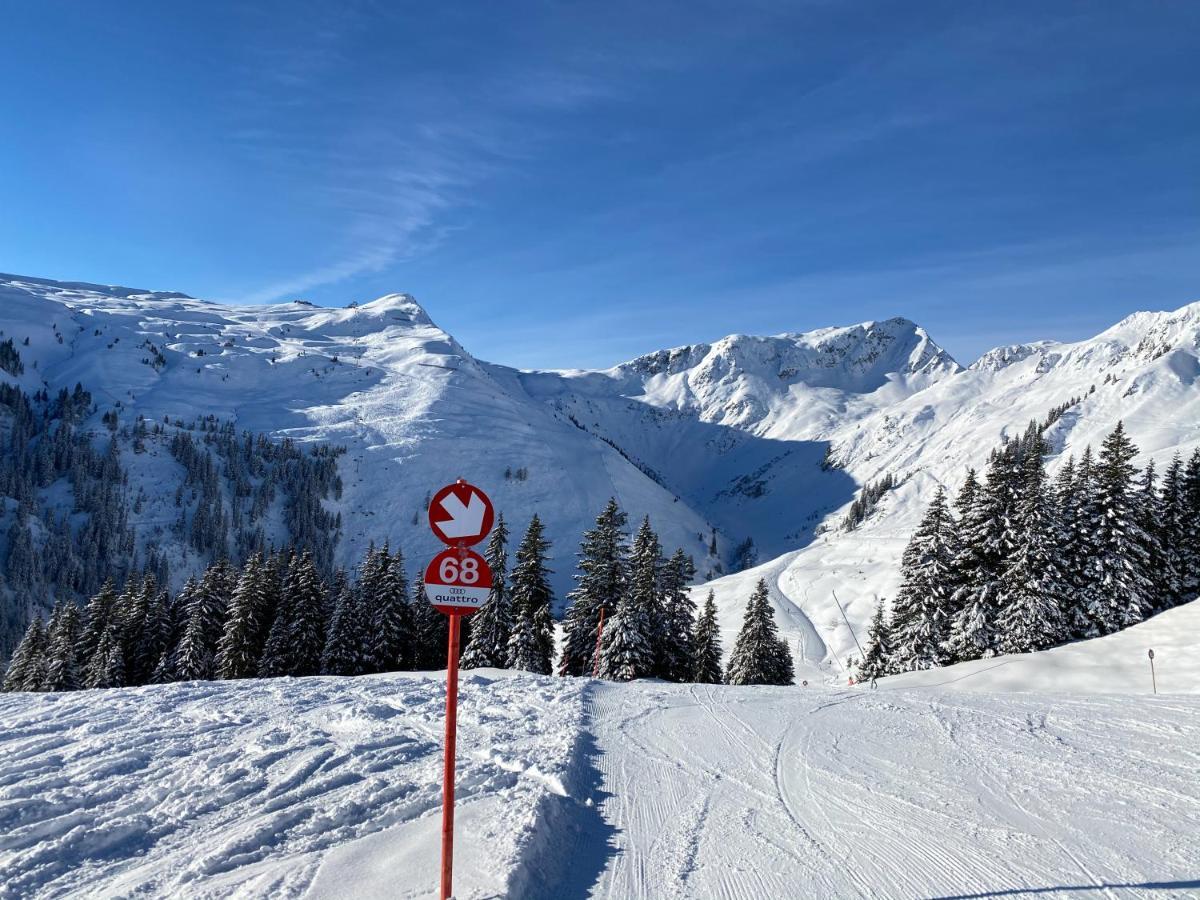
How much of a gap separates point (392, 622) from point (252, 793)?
3158 centimetres

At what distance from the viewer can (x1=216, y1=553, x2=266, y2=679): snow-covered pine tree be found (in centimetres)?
3697

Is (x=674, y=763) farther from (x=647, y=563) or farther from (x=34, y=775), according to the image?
(x=647, y=563)

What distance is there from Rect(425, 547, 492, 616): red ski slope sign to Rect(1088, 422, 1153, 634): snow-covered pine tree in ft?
114

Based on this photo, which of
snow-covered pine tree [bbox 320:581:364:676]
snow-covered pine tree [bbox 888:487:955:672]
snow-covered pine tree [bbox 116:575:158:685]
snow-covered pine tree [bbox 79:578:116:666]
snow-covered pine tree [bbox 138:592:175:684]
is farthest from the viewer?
snow-covered pine tree [bbox 79:578:116:666]

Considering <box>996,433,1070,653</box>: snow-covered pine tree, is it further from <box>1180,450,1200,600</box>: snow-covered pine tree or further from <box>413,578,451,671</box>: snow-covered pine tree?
<box>413,578,451,671</box>: snow-covered pine tree

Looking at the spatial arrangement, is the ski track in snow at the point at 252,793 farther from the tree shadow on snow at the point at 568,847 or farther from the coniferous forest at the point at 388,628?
the coniferous forest at the point at 388,628

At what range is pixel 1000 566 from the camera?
31.9m

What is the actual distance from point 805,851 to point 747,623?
34.2m

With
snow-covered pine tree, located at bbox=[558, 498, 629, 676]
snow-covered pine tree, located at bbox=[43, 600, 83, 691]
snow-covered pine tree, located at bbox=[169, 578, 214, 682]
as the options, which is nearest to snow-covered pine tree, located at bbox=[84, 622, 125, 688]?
snow-covered pine tree, located at bbox=[43, 600, 83, 691]

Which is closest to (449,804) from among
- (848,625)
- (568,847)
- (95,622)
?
(568,847)

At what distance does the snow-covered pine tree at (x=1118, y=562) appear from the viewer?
2973 centimetres

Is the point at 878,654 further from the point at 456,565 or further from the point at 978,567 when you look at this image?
the point at 456,565

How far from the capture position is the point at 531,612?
35.9 meters

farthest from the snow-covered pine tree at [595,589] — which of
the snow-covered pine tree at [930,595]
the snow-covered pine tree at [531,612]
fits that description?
the snow-covered pine tree at [930,595]
